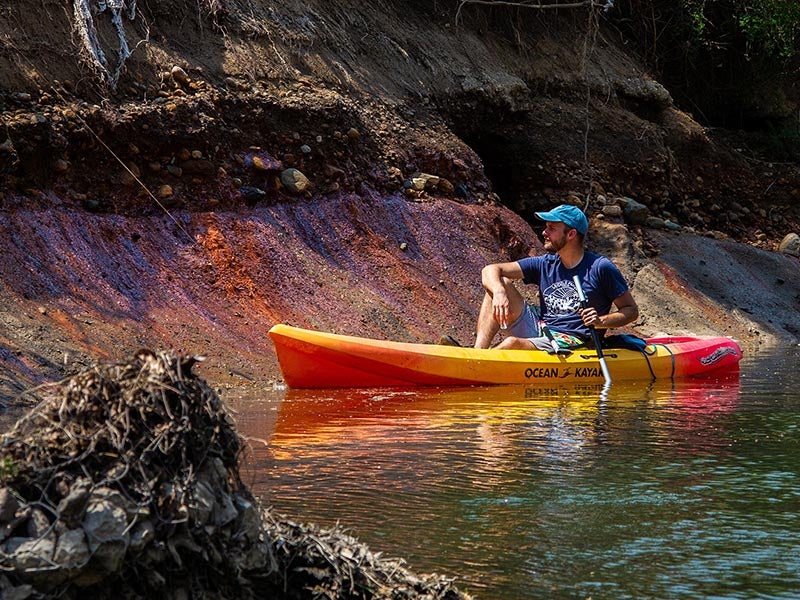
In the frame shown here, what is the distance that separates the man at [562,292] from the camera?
9.09 meters

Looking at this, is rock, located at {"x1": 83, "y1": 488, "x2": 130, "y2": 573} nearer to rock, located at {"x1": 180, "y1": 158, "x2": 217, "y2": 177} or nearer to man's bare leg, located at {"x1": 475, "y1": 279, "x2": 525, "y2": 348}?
man's bare leg, located at {"x1": 475, "y1": 279, "x2": 525, "y2": 348}

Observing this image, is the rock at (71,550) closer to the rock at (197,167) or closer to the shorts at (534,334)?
the shorts at (534,334)

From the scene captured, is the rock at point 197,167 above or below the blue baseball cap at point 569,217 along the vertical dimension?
above

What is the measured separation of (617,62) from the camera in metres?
17.2

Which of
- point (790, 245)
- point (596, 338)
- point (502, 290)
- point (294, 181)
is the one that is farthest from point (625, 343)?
point (790, 245)

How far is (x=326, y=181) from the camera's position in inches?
484

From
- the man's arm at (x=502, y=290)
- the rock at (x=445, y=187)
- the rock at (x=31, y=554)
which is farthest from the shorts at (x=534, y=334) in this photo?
the rock at (x=31, y=554)

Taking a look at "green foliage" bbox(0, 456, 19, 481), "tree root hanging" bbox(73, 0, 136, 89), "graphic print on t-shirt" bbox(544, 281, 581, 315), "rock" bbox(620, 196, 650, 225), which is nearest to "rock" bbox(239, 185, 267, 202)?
"tree root hanging" bbox(73, 0, 136, 89)

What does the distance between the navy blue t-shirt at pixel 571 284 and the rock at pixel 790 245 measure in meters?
8.30

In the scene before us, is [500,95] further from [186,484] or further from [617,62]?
[186,484]

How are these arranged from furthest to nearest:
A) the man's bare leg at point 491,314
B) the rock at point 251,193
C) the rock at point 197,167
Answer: the rock at point 251,193, the rock at point 197,167, the man's bare leg at point 491,314

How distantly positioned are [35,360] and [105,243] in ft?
6.95

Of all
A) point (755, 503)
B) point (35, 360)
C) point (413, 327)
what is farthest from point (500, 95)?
point (755, 503)

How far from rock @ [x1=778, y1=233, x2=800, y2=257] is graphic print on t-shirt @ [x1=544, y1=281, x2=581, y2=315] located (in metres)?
8.44
